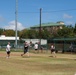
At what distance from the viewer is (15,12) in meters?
62.3

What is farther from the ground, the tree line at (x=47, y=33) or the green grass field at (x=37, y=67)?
the tree line at (x=47, y=33)

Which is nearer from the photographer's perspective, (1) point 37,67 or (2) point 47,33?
(1) point 37,67

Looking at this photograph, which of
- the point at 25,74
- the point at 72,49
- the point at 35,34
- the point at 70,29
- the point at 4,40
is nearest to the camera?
the point at 25,74

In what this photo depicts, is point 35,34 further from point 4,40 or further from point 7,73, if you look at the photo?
point 7,73

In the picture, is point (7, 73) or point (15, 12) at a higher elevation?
point (15, 12)

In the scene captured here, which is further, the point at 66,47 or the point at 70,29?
the point at 70,29

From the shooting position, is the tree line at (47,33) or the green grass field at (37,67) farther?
the tree line at (47,33)

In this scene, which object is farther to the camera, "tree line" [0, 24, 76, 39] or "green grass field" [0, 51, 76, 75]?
"tree line" [0, 24, 76, 39]

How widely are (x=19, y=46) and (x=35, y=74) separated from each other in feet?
168

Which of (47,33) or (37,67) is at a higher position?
(47,33)

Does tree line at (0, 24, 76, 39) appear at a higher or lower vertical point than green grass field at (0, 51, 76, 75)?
higher

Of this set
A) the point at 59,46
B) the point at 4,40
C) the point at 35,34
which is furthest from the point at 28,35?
the point at 59,46

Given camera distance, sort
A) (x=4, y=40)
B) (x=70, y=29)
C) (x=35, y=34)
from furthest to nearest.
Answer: (x=35, y=34)
(x=70, y=29)
(x=4, y=40)

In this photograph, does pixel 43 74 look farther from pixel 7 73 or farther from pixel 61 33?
pixel 61 33
